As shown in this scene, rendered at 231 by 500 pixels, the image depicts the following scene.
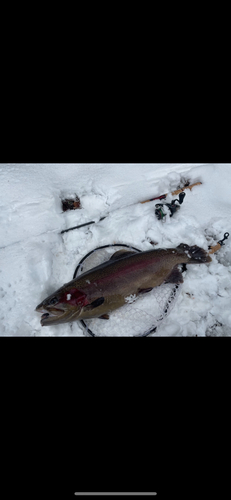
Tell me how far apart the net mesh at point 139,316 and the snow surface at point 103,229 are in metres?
0.11

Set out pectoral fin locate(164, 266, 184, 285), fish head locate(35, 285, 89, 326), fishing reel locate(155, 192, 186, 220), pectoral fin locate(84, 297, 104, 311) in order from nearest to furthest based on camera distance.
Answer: fish head locate(35, 285, 89, 326)
pectoral fin locate(84, 297, 104, 311)
pectoral fin locate(164, 266, 184, 285)
fishing reel locate(155, 192, 186, 220)

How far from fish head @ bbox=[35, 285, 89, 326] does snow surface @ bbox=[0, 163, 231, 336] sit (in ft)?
1.82

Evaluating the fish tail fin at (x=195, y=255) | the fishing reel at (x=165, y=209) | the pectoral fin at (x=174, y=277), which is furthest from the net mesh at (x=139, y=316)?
the fishing reel at (x=165, y=209)

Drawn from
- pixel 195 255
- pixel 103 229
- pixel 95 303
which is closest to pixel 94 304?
pixel 95 303

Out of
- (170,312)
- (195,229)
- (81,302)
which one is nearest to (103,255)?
(81,302)

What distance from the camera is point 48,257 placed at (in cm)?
343

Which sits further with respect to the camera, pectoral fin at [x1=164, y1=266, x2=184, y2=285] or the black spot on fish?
pectoral fin at [x1=164, y1=266, x2=184, y2=285]

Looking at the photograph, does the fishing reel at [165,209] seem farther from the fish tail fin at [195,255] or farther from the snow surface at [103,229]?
the fish tail fin at [195,255]

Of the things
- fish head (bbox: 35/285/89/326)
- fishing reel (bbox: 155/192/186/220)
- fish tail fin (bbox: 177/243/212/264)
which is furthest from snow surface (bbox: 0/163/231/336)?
fish head (bbox: 35/285/89/326)

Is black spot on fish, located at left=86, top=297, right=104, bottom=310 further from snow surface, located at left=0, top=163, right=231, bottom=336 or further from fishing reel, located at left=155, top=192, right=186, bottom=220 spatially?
fishing reel, located at left=155, top=192, right=186, bottom=220

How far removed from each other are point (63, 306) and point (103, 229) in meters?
1.46

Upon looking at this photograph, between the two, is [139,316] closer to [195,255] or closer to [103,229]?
[195,255]

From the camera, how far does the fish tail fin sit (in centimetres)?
319

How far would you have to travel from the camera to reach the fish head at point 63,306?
8.54 feet
